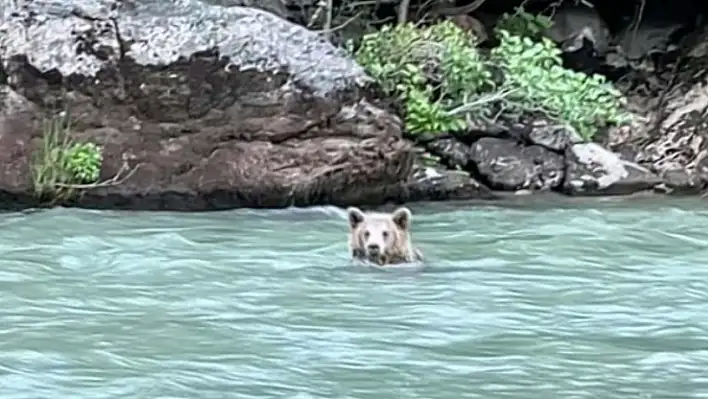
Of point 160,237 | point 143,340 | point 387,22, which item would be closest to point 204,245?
point 160,237

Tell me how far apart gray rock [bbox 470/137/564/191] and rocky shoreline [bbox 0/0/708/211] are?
3.46ft

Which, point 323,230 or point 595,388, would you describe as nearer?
point 595,388

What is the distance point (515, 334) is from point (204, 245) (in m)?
3.74

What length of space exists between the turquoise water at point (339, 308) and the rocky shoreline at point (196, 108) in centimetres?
65

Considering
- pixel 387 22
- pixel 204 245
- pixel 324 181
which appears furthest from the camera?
pixel 387 22

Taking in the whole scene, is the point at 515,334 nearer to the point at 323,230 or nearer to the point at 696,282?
the point at 696,282

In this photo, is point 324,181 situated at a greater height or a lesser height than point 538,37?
lesser

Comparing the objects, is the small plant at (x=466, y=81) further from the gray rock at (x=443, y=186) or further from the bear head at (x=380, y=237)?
the bear head at (x=380, y=237)

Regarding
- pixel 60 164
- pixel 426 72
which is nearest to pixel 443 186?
pixel 426 72

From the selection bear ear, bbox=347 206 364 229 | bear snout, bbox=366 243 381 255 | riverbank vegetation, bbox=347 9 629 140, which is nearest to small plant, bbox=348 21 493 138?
riverbank vegetation, bbox=347 9 629 140

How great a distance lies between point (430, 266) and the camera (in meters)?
9.48

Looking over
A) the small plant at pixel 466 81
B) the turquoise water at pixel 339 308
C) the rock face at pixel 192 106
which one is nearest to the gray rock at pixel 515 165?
the small plant at pixel 466 81

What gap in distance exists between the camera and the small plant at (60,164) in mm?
12242

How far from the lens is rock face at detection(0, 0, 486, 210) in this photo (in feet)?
41.2
